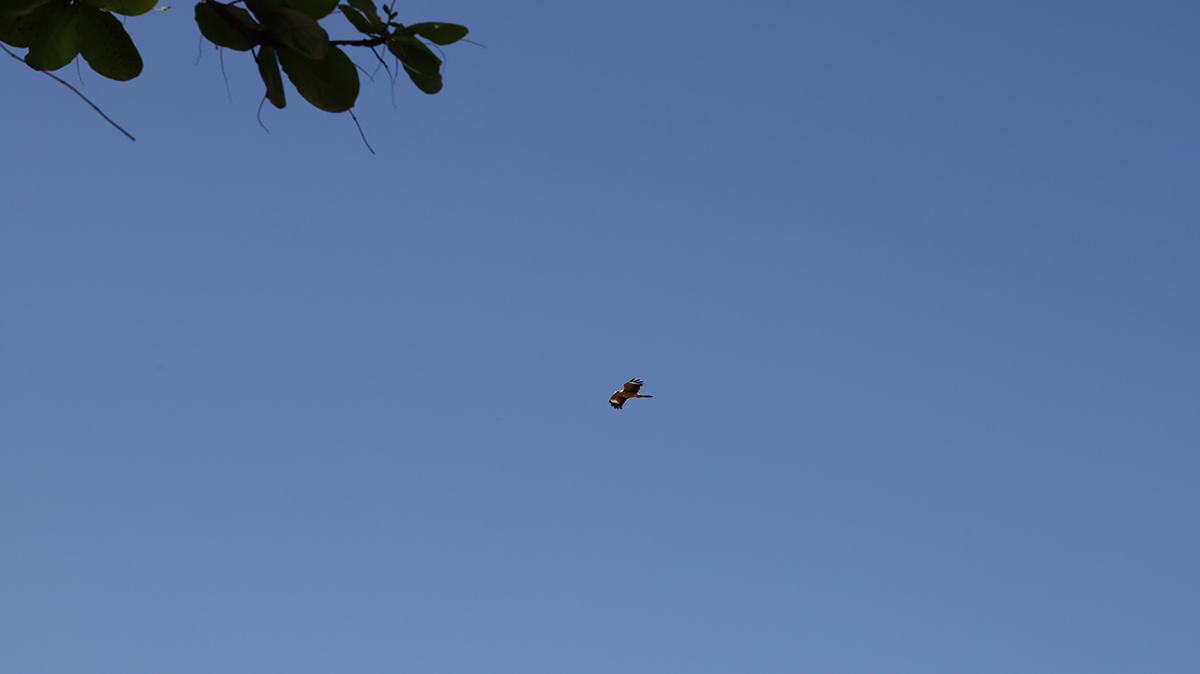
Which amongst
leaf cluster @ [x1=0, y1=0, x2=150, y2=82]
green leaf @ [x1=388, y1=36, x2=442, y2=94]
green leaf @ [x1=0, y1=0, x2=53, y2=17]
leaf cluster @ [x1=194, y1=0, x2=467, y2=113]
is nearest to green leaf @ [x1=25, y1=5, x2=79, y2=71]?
leaf cluster @ [x1=0, y1=0, x2=150, y2=82]

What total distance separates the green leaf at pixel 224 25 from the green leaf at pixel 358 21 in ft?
0.73

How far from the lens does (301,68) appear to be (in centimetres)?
215

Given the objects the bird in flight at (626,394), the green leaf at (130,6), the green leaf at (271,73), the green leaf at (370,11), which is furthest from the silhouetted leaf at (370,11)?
the bird in flight at (626,394)

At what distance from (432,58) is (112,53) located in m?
0.90

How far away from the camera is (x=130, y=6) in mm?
2330

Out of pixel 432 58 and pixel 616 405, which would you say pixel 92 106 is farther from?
pixel 616 405

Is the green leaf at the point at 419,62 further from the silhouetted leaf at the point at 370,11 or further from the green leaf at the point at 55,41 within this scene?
the green leaf at the point at 55,41

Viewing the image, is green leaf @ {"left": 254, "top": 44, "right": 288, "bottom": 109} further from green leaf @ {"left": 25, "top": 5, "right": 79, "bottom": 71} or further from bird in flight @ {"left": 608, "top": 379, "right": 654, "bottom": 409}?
bird in flight @ {"left": 608, "top": 379, "right": 654, "bottom": 409}

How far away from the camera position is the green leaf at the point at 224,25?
2.08m

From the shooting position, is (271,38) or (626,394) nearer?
(271,38)

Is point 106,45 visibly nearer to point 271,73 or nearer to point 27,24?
point 27,24

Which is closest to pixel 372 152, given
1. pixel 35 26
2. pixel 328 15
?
pixel 328 15

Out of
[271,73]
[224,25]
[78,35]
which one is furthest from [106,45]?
[271,73]

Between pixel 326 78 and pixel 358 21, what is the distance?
164mm
